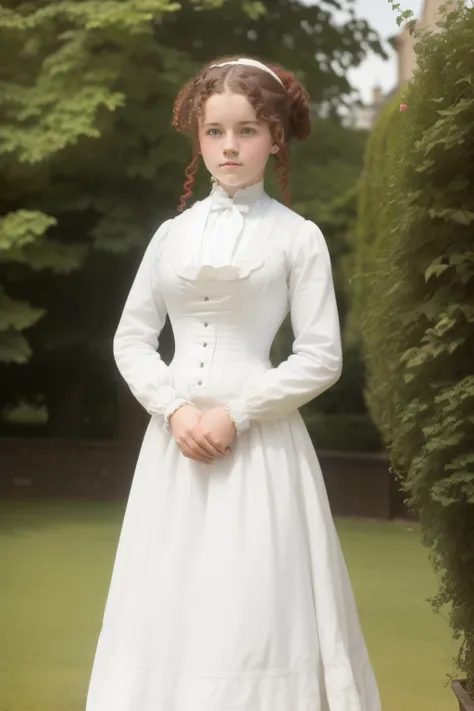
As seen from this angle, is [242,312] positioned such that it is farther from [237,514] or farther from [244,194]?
[237,514]

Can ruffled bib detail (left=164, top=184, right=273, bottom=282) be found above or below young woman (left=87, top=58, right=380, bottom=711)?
above

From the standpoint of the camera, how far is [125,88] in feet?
38.1

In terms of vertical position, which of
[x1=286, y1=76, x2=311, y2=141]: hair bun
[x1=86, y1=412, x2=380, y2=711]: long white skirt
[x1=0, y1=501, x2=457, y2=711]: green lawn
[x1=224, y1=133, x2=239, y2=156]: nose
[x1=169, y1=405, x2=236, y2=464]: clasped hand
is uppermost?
[x1=286, y1=76, x2=311, y2=141]: hair bun

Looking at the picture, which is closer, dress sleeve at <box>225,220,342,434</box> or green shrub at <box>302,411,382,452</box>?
dress sleeve at <box>225,220,342,434</box>

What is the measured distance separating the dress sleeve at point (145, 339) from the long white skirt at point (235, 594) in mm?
152

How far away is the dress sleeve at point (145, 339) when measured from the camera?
3.69m

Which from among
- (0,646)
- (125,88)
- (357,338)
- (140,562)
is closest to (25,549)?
(0,646)

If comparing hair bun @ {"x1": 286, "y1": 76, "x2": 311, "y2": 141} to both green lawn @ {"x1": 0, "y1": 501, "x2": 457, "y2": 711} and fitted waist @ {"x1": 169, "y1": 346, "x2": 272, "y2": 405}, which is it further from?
green lawn @ {"x1": 0, "y1": 501, "x2": 457, "y2": 711}

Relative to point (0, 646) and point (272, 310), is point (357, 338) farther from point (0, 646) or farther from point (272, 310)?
point (272, 310)

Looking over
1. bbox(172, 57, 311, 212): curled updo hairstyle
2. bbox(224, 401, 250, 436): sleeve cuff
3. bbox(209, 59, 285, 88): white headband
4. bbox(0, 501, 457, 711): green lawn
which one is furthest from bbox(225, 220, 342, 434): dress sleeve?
bbox(0, 501, 457, 711): green lawn

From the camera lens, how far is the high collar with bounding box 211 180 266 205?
12.5ft

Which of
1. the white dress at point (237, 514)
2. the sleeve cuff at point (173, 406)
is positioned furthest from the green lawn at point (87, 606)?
the sleeve cuff at point (173, 406)

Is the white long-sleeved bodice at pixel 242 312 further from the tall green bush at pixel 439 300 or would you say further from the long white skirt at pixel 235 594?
the tall green bush at pixel 439 300

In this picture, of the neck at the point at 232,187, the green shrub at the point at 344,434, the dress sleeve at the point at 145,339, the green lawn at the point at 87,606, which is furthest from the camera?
the green shrub at the point at 344,434
